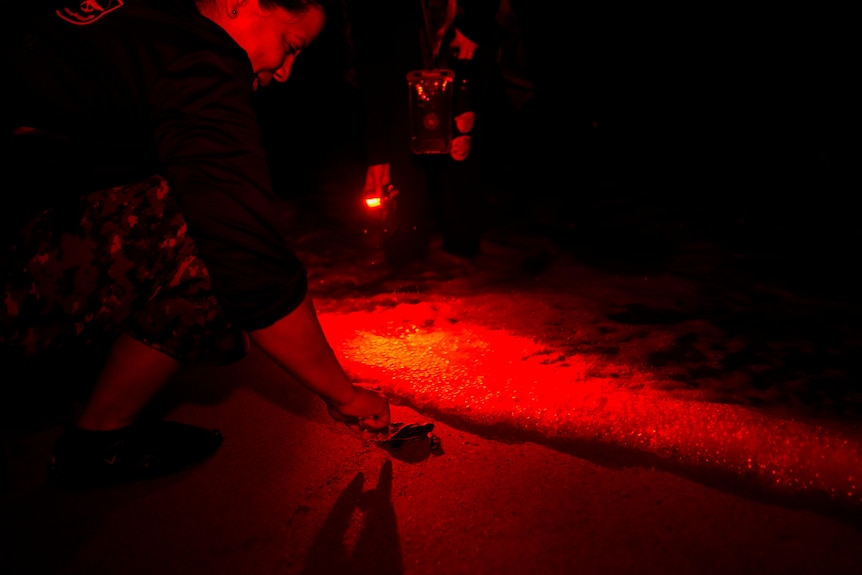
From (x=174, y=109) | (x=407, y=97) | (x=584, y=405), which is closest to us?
(x=174, y=109)

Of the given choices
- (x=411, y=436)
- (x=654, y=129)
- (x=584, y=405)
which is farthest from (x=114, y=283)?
(x=654, y=129)

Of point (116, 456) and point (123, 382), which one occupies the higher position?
point (123, 382)

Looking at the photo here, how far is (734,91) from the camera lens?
6.27m

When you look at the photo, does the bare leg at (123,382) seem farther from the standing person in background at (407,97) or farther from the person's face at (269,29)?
the standing person in background at (407,97)

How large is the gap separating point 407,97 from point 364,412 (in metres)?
1.96

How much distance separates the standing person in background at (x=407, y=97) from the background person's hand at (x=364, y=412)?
1851mm

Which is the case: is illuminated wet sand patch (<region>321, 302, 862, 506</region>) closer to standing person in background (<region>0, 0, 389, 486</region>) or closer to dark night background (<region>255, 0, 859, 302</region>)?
standing person in background (<region>0, 0, 389, 486</region>)

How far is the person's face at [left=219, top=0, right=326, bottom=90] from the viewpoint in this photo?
1.15m

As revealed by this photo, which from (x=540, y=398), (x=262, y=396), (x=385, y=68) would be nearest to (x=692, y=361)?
(x=540, y=398)

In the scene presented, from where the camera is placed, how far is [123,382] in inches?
51.1

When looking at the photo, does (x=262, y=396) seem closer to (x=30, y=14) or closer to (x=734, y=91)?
(x=30, y=14)

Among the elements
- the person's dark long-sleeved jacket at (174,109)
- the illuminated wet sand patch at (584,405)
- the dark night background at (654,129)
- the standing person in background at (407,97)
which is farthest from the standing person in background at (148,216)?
the dark night background at (654,129)

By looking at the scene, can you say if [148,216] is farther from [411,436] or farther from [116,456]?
[411,436]

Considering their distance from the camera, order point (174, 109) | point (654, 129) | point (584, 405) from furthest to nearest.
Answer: point (654, 129) → point (584, 405) → point (174, 109)
